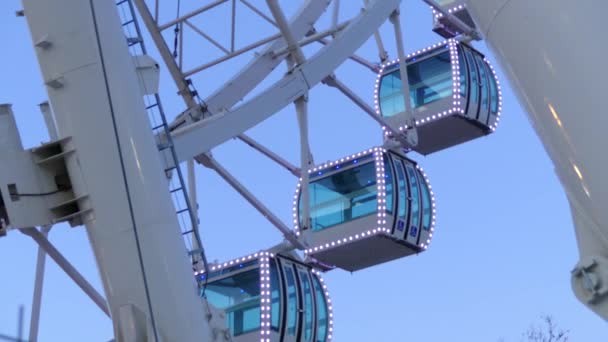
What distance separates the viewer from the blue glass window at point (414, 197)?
2508cm

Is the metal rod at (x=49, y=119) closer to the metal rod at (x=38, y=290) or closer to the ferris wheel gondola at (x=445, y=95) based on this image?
the metal rod at (x=38, y=290)

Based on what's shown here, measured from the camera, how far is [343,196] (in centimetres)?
2616

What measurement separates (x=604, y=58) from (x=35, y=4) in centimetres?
694

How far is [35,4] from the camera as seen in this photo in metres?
10.1

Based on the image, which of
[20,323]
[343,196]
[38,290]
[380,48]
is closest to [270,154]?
[343,196]

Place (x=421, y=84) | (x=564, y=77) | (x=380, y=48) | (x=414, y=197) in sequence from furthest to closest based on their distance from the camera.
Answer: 1. (x=380, y=48)
2. (x=421, y=84)
3. (x=414, y=197)
4. (x=564, y=77)

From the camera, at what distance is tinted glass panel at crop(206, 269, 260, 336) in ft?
74.4

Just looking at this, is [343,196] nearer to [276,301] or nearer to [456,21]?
[276,301]

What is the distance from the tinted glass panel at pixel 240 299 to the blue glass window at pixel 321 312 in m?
1.09

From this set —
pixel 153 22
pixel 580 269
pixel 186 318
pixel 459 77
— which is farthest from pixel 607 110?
pixel 459 77

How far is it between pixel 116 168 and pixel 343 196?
54.7ft

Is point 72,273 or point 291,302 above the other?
point 291,302

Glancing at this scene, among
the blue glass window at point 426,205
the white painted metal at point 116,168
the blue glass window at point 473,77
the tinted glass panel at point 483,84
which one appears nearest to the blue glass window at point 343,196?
the blue glass window at point 426,205

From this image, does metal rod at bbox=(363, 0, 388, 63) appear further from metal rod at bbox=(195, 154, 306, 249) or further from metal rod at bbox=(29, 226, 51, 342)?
metal rod at bbox=(29, 226, 51, 342)
